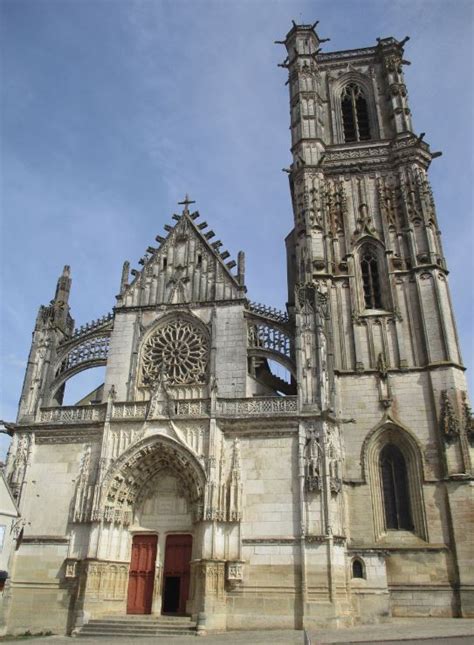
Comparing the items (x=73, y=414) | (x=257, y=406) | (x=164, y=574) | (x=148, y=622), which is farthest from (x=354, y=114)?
(x=148, y=622)

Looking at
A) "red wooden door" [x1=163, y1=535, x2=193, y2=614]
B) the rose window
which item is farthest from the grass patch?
the rose window

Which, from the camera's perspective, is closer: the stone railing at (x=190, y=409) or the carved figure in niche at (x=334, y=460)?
the carved figure in niche at (x=334, y=460)

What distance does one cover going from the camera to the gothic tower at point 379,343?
1866 centimetres

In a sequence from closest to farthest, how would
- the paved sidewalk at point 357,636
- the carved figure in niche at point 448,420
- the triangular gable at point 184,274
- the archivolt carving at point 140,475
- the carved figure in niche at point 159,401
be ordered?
the paved sidewalk at point 357,636, the archivolt carving at point 140,475, the carved figure in niche at point 448,420, the carved figure in niche at point 159,401, the triangular gable at point 184,274

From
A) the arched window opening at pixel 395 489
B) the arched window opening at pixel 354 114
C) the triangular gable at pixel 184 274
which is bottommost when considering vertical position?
the arched window opening at pixel 395 489

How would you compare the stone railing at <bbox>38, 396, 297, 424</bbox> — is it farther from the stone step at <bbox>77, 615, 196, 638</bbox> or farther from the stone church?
the stone step at <bbox>77, 615, 196, 638</bbox>

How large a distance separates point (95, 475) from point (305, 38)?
2614cm

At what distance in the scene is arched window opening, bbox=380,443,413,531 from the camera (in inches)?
769

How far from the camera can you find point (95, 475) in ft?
64.4

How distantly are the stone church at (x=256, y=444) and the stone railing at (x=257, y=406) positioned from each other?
6 centimetres

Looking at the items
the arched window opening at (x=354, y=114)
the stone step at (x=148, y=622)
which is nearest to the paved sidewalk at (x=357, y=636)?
the stone step at (x=148, y=622)

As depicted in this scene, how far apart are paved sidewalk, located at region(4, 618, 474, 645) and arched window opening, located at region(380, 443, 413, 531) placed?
3.05 meters

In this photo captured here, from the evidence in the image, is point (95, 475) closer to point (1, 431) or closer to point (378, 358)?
point (1, 431)

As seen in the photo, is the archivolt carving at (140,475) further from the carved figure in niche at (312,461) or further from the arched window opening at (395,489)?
the arched window opening at (395,489)
